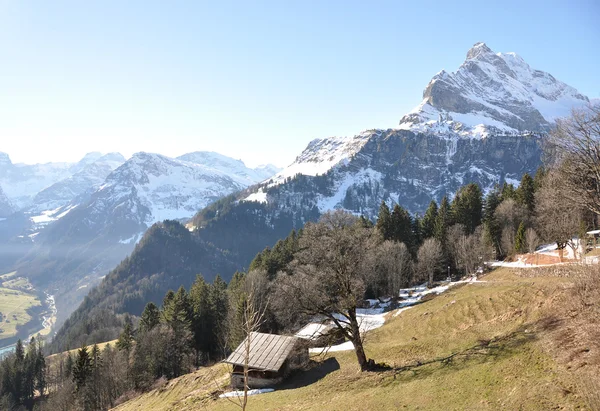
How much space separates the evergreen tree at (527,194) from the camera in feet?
262

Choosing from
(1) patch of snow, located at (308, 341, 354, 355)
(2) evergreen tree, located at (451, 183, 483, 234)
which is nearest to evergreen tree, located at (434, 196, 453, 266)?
(2) evergreen tree, located at (451, 183, 483, 234)

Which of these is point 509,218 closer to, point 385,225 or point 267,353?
point 385,225

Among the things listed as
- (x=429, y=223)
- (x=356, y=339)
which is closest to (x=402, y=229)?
(x=429, y=223)

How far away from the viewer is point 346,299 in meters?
26.3

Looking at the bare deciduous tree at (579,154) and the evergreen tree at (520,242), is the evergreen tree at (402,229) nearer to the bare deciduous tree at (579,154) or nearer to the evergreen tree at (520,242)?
the evergreen tree at (520,242)

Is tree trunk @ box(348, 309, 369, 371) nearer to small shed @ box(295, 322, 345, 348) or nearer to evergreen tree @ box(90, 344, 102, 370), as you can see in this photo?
small shed @ box(295, 322, 345, 348)

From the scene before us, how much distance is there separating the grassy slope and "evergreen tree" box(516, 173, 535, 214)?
53.8 m

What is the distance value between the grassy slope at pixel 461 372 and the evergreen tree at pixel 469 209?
Result: 171ft

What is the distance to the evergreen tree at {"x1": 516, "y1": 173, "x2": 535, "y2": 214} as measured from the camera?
7994cm

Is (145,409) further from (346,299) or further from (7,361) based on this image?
(7,361)

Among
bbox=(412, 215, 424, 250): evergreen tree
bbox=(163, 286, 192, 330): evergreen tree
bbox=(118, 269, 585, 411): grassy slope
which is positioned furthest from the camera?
bbox=(412, 215, 424, 250): evergreen tree

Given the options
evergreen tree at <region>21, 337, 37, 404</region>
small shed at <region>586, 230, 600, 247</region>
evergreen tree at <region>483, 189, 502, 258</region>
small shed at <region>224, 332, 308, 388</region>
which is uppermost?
evergreen tree at <region>483, 189, 502, 258</region>

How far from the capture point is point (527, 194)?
266ft

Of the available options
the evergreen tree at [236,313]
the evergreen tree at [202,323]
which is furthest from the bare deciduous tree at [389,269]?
the evergreen tree at [202,323]
